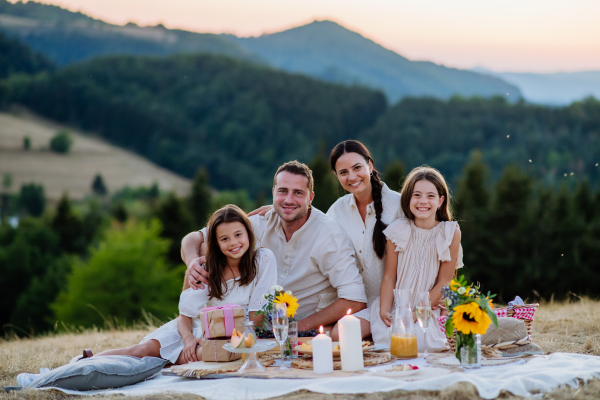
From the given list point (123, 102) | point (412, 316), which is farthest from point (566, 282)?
point (123, 102)

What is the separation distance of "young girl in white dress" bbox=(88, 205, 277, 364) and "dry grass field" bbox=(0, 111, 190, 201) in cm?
6305

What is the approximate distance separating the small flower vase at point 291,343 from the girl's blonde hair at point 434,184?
4.87 feet

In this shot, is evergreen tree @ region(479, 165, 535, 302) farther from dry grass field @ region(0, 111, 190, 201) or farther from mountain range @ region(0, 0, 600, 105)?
dry grass field @ region(0, 111, 190, 201)

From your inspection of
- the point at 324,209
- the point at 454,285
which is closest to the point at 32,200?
the point at 324,209

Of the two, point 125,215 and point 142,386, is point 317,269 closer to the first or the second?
point 142,386

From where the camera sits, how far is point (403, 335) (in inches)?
150

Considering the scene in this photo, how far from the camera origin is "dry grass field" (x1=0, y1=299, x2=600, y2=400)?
322 cm

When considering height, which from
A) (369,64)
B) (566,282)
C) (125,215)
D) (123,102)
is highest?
(369,64)

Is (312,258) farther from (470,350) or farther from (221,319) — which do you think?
(470,350)

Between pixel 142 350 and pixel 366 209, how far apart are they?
217 cm

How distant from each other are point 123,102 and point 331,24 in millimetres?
91082

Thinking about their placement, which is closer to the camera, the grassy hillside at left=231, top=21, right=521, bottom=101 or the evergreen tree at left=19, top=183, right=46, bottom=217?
the evergreen tree at left=19, top=183, right=46, bottom=217

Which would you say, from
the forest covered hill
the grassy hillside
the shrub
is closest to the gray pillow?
the forest covered hill

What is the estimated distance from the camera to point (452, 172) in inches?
2415
